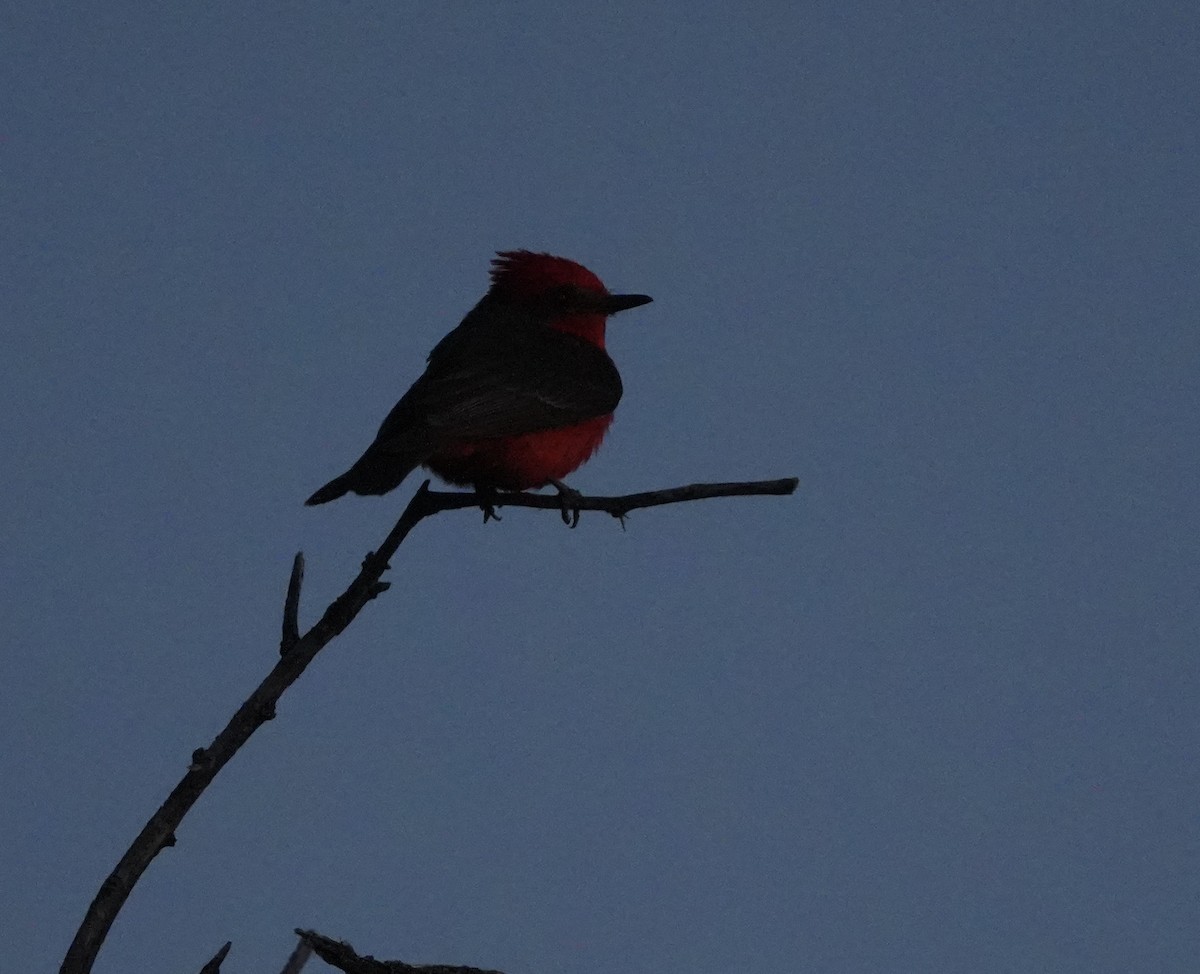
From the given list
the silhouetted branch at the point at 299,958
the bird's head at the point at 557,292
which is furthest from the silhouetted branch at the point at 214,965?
the bird's head at the point at 557,292

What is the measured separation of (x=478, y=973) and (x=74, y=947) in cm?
84

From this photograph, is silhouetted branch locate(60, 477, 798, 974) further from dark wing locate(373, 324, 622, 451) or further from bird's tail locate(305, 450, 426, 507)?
dark wing locate(373, 324, 622, 451)

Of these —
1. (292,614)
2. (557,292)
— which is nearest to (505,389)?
(557,292)

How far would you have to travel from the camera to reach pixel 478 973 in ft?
9.53

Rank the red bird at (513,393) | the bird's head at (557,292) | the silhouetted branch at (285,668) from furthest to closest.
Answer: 1. the bird's head at (557,292)
2. the red bird at (513,393)
3. the silhouetted branch at (285,668)

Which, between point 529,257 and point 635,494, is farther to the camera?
point 529,257

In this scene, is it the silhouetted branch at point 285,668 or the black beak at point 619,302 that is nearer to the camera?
the silhouetted branch at point 285,668

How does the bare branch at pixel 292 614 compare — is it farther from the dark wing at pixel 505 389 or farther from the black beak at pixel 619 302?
the black beak at pixel 619 302

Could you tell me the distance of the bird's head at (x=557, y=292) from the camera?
6.30 m

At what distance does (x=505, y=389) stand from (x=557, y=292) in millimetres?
1151

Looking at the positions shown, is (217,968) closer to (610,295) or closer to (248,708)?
(248,708)

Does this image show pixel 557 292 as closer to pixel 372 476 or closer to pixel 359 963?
pixel 372 476

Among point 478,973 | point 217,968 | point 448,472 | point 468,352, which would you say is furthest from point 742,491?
point 468,352

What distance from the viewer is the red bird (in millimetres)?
4871
